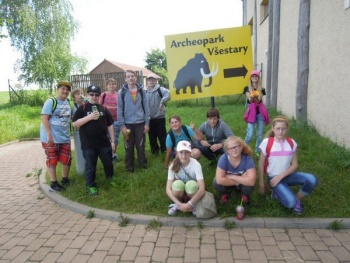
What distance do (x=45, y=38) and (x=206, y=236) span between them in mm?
23069

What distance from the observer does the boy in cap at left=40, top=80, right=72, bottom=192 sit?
4.56 metres

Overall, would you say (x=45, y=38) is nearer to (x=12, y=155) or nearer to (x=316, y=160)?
(x=12, y=155)

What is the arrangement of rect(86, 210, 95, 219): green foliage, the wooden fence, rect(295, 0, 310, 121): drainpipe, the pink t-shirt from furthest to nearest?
the wooden fence → rect(295, 0, 310, 121): drainpipe → the pink t-shirt → rect(86, 210, 95, 219): green foliage

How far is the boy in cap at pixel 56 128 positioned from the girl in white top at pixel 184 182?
2080mm

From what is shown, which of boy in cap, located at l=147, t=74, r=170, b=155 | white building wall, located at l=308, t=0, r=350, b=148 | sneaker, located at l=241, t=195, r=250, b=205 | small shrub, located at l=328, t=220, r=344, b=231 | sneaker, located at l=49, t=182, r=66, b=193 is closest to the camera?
small shrub, located at l=328, t=220, r=344, b=231

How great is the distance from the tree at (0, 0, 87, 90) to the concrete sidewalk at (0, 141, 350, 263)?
20.1 metres

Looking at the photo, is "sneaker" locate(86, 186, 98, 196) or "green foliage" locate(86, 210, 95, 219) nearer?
"green foliage" locate(86, 210, 95, 219)

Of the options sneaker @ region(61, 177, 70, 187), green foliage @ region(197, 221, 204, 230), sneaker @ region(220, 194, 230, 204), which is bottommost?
green foliage @ region(197, 221, 204, 230)

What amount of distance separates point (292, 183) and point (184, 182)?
1.43 m

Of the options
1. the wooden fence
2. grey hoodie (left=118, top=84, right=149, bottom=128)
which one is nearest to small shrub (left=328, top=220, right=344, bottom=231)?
grey hoodie (left=118, top=84, right=149, bottom=128)

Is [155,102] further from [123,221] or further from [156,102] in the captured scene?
[123,221]

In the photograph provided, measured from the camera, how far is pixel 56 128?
4691 mm

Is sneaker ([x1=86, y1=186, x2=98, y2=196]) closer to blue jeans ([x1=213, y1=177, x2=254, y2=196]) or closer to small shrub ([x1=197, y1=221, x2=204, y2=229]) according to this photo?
small shrub ([x1=197, y1=221, x2=204, y2=229])

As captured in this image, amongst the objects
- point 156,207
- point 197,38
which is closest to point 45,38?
point 197,38
